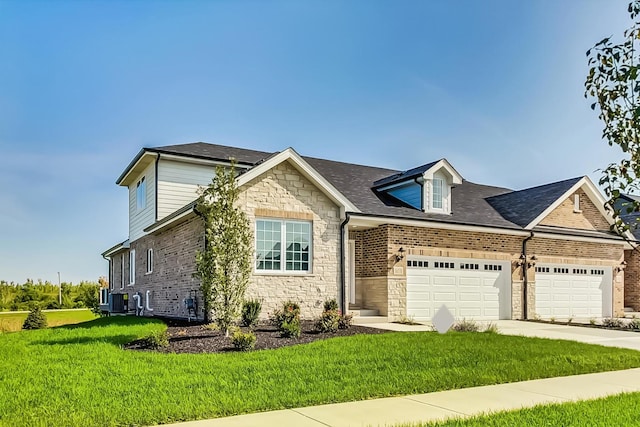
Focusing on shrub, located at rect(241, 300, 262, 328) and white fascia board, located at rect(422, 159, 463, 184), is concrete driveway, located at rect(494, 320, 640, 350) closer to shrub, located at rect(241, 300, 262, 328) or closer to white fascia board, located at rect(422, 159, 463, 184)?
white fascia board, located at rect(422, 159, 463, 184)

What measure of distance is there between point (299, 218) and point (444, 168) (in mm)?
6759

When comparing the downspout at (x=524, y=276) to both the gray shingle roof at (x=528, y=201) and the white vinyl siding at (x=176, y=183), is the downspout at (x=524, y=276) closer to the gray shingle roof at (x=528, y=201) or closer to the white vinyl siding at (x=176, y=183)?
the gray shingle roof at (x=528, y=201)

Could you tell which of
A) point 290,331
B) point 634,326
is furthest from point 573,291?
point 290,331

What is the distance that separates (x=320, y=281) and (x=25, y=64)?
10606 mm

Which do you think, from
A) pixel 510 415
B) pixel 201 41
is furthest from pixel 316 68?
pixel 510 415

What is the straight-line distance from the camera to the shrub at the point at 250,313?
14.6 m

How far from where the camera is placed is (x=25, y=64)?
51.2 feet

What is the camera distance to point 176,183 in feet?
67.2

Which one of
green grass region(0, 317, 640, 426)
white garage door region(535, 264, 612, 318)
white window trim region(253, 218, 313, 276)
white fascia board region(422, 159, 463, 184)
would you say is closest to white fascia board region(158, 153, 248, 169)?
white window trim region(253, 218, 313, 276)

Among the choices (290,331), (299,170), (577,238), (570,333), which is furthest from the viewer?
(577,238)

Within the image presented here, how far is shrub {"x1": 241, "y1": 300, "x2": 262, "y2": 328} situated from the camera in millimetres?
14586

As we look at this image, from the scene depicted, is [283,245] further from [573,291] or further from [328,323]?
[573,291]

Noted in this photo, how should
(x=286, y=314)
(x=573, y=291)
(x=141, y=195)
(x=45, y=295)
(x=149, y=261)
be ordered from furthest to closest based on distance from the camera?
(x=45, y=295)
(x=573, y=291)
(x=141, y=195)
(x=149, y=261)
(x=286, y=314)

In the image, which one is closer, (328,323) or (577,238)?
(328,323)
